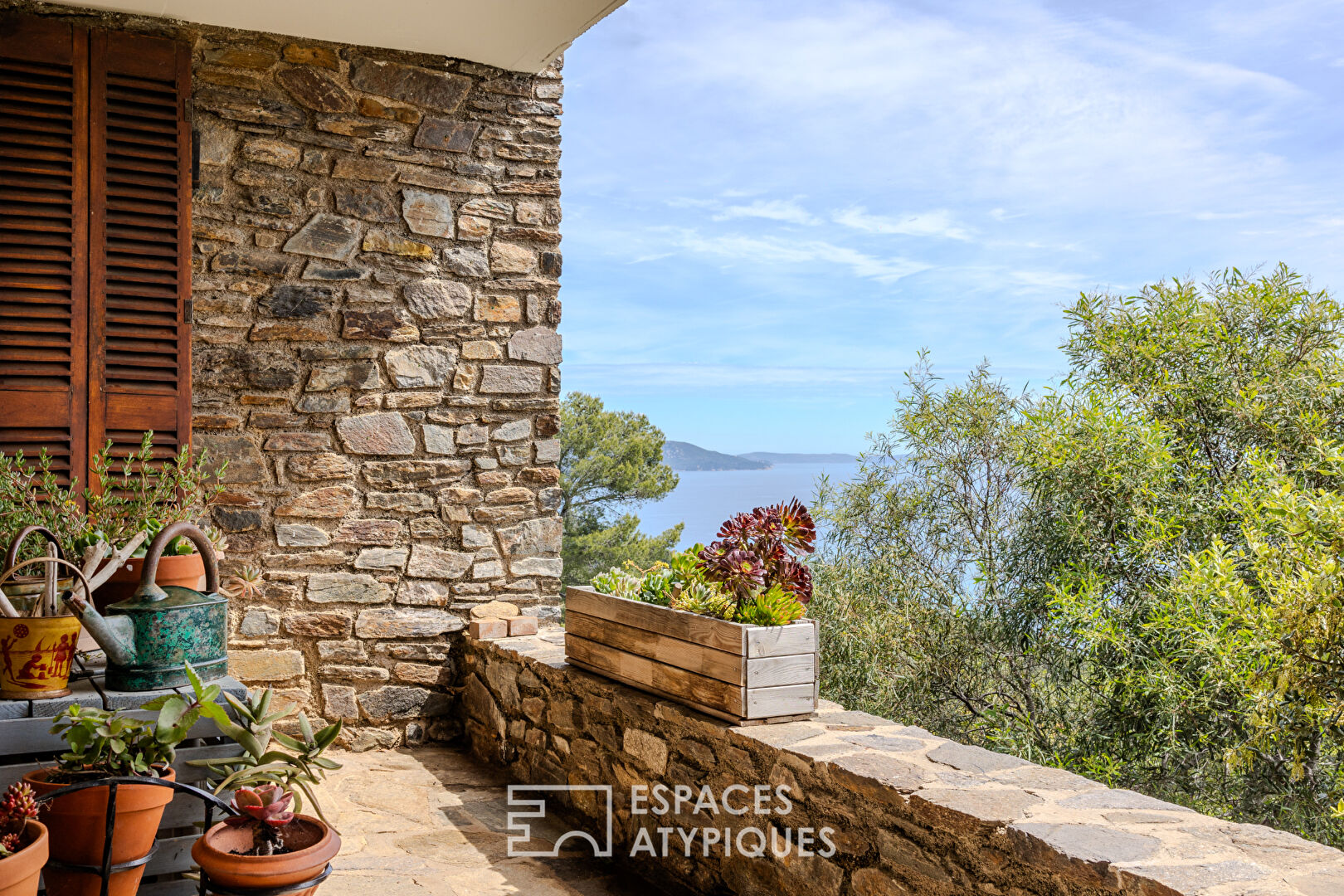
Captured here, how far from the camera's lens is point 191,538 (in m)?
A: 1.73

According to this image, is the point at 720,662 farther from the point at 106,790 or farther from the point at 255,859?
the point at 106,790

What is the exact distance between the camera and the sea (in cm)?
253

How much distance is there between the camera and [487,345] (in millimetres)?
3816

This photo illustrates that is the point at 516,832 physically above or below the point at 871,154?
below

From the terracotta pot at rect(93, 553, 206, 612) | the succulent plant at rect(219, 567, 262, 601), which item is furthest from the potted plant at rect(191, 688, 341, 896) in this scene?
the succulent plant at rect(219, 567, 262, 601)

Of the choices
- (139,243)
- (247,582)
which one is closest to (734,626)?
(247,582)

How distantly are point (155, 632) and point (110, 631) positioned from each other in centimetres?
7

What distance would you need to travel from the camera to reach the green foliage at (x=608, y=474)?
9938 millimetres

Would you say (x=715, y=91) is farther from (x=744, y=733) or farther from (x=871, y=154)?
(x=744, y=733)

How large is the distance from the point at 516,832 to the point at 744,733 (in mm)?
1126

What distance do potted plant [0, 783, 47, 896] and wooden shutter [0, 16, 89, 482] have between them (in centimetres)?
231

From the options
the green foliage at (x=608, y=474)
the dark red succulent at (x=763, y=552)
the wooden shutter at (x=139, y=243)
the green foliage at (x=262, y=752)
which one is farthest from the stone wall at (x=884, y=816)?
the green foliage at (x=608, y=474)

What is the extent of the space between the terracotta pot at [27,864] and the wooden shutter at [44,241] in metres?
2.34

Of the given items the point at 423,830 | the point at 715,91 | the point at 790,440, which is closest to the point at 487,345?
the point at 423,830
